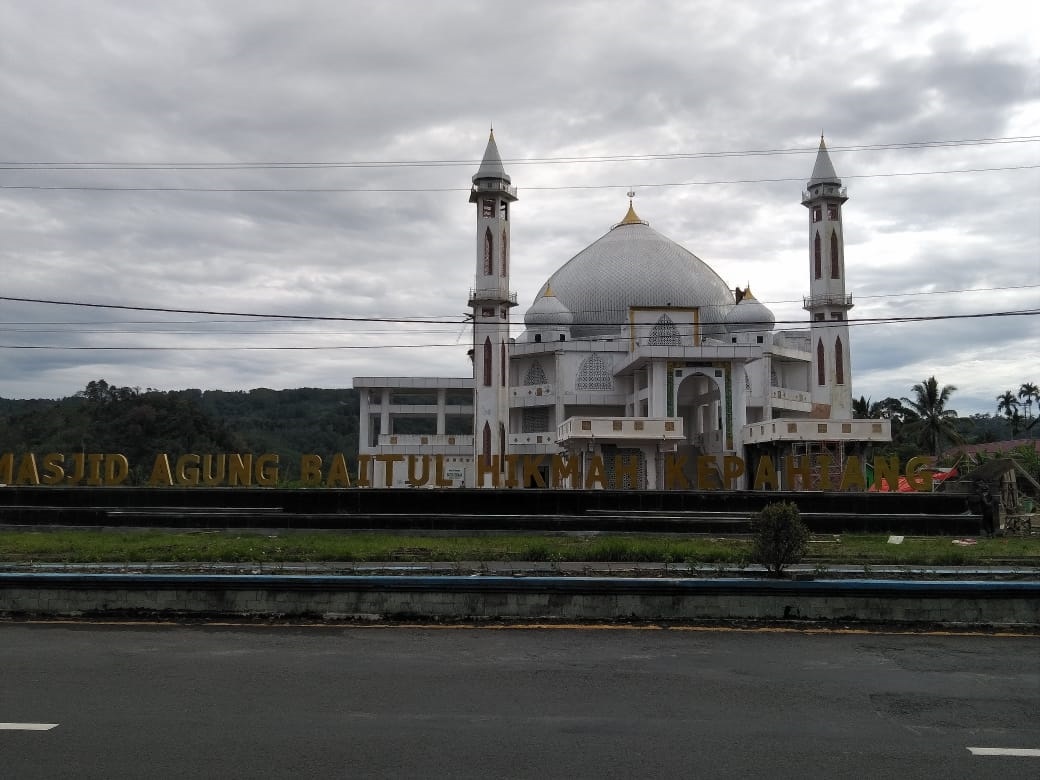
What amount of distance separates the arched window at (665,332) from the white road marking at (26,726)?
166 feet

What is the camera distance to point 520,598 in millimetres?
11078

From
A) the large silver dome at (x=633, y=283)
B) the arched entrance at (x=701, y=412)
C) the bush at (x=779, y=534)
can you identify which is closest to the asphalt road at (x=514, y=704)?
the bush at (x=779, y=534)

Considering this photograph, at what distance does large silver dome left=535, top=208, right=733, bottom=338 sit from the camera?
195 feet

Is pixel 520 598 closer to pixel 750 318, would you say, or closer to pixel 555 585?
pixel 555 585

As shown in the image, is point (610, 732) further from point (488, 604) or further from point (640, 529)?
point (640, 529)

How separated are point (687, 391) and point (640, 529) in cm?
2824

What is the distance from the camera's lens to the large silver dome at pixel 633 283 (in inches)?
2343

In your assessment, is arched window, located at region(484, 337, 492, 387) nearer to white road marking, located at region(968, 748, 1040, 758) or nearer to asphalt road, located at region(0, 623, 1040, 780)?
asphalt road, located at region(0, 623, 1040, 780)

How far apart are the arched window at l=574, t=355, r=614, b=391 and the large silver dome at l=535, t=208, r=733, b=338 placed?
301cm

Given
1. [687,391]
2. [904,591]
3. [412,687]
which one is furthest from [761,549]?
[687,391]

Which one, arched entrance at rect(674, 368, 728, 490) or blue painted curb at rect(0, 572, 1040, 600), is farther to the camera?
arched entrance at rect(674, 368, 728, 490)

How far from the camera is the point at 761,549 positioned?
12.0 meters

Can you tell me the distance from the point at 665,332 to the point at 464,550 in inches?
1519

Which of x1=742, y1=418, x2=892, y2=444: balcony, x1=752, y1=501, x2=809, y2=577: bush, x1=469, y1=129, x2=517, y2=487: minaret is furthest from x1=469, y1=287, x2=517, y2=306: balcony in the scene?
x1=752, y1=501, x2=809, y2=577: bush
